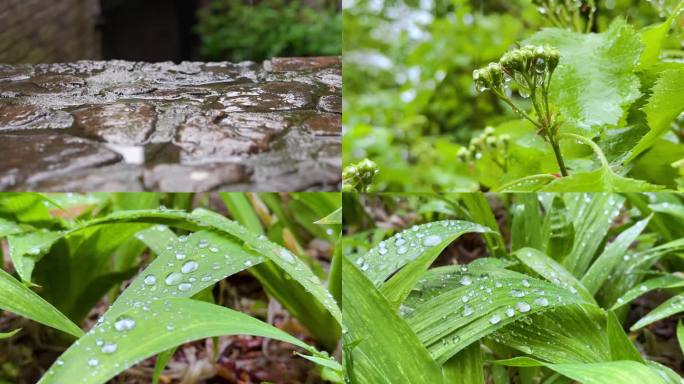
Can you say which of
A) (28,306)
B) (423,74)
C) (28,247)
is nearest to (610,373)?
(28,306)

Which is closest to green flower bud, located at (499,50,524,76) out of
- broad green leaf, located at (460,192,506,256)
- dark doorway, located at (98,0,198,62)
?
broad green leaf, located at (460,192,506,256)

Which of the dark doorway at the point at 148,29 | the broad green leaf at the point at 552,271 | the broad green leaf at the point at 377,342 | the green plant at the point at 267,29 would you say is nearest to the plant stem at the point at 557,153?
the broad green leaf at the point at 552,271

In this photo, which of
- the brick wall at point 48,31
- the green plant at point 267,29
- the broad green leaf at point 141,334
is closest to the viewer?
the broad green leaf at point 141,334

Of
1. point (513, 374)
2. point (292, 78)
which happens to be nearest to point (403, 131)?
point (292, 78)

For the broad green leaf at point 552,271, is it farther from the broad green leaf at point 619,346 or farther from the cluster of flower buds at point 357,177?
the cluster of flower buds at point 357,177

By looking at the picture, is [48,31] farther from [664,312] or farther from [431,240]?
[664,312]

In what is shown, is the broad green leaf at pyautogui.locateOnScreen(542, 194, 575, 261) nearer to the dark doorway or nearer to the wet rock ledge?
the wet rock ledge
